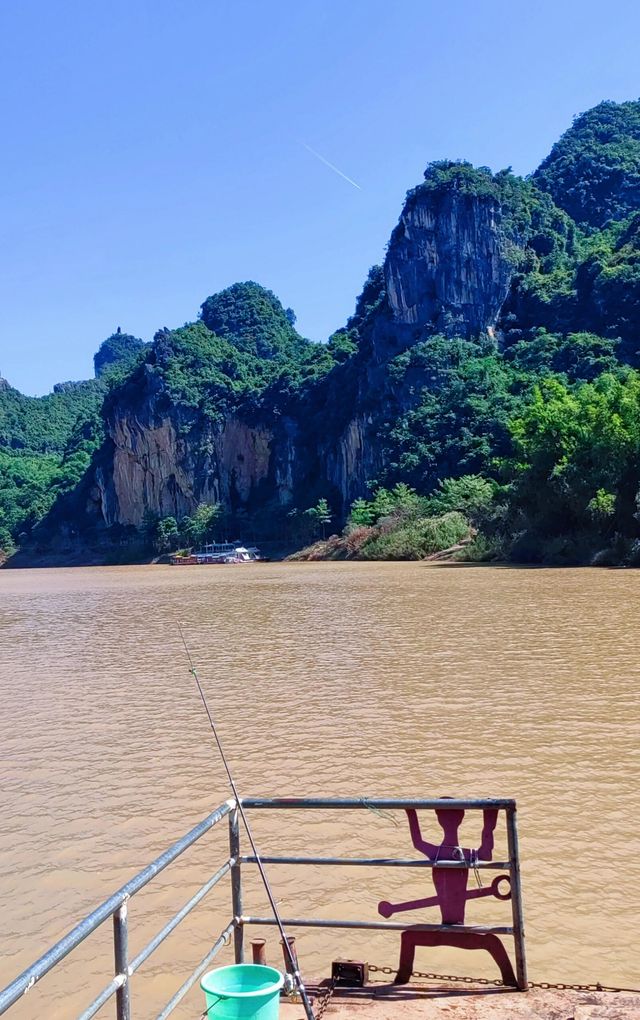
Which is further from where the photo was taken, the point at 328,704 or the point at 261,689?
the point at 261,689

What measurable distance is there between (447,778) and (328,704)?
353 centimetres

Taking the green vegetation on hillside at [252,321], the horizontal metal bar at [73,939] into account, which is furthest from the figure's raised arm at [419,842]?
the green vegetation on hillside at [252,321]

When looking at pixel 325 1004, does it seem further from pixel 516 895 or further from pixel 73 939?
pixel 73 939

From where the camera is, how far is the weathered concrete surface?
127 inches

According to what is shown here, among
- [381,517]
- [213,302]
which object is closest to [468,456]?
[381,517]

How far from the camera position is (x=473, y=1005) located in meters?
3.36

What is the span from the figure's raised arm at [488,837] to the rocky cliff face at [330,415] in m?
72.6

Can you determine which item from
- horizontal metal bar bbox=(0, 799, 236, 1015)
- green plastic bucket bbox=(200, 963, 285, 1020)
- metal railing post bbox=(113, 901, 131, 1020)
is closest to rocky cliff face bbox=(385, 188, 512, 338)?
green plastic bucket bbox=(200, 963, 285, 1020)

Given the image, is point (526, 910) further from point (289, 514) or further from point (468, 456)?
point (289, 514)

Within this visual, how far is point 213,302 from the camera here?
133 m

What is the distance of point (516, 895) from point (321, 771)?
448 centimetres

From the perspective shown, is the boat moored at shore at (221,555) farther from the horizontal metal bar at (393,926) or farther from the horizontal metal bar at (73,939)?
the horizontal metal bar at (73,939)

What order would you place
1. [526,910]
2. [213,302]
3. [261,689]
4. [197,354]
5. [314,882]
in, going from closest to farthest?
1. [526,910]
2. [314,882]
3. [261,689]
4. [197,354]
5. [213,302]

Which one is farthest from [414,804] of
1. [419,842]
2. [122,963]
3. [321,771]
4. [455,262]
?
[455,262]
